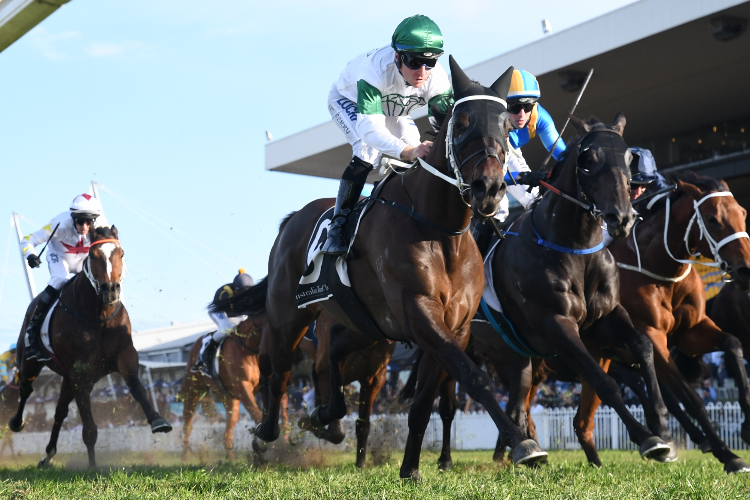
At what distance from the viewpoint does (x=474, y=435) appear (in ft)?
47.3

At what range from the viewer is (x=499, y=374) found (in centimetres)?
799

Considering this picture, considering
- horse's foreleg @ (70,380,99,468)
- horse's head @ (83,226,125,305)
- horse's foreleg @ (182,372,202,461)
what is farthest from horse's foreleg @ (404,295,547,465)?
horse's foreleg @ (182,372,202,461)

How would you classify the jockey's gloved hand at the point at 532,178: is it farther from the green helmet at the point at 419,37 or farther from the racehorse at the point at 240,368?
the racehorse at the point at 240,368

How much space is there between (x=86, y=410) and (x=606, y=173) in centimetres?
594

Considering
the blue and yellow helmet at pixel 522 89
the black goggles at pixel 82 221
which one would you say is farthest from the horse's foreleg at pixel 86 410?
the blue and yellow helmet at pixel 522 89

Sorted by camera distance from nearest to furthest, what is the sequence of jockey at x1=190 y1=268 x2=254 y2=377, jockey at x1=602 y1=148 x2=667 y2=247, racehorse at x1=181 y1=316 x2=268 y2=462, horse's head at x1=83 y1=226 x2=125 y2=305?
jockey at x1=602 y1=148 x2=667 y2=247 → horse's head at x1=83 y1=226 x2=125 y2=305 → racehorse at x1=181 y1=316 x2=268 y2=462 → jockey at x1=190 y1=268 x2=254 y2=377

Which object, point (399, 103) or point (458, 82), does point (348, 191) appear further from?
point (458, 82)

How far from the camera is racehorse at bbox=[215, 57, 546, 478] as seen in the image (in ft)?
13.8

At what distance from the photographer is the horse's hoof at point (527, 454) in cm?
380

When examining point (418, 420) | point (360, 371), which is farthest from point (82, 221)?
point (418, 420)

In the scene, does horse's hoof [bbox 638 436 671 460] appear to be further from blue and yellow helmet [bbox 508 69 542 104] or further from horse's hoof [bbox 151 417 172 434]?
horse's hoof [bbox 151 417 172 434]

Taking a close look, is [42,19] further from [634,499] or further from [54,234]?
[54,234]

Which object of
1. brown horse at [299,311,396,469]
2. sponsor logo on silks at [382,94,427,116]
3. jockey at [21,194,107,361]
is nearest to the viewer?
sponsor logo on silks at [382,94,427,116]

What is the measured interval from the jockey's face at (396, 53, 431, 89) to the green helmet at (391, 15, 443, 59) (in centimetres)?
13
